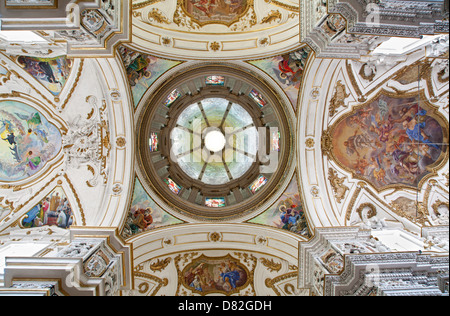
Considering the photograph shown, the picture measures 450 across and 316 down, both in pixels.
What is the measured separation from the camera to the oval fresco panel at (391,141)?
6410 millimetres

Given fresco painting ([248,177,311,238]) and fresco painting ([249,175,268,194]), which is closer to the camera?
fresco painting ([248,177,311,238])

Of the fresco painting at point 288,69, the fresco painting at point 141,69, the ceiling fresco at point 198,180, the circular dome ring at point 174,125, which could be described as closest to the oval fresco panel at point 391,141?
the ceiling fresco at point 198,180

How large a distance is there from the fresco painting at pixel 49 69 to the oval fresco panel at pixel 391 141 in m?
10.5

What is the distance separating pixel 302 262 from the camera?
10.1 meters

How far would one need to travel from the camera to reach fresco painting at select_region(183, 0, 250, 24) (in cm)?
1090

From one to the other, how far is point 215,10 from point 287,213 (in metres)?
8.50

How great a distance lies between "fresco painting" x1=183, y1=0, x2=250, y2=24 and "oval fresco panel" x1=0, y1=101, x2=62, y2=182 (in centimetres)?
708

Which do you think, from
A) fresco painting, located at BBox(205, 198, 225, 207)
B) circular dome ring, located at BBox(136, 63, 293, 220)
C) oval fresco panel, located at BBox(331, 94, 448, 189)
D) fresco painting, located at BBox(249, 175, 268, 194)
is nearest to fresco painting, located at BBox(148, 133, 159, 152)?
circular dome ring, located at BBox(136, 63, 293, 220)

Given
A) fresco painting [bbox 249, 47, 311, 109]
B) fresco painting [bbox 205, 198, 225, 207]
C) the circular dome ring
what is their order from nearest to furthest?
fresco painting [bbox 249, 47, 311, 109] < the circular dome ring < fresco painting [bbox 205, 198, 225, 207]

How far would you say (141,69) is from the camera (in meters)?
11.3

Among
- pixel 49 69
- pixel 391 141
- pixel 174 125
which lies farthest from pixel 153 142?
Result: pixel 391 141

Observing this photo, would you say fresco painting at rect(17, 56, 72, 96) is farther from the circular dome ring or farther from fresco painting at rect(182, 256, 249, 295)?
fresco painting at rect(182, 256, 249, 295)
